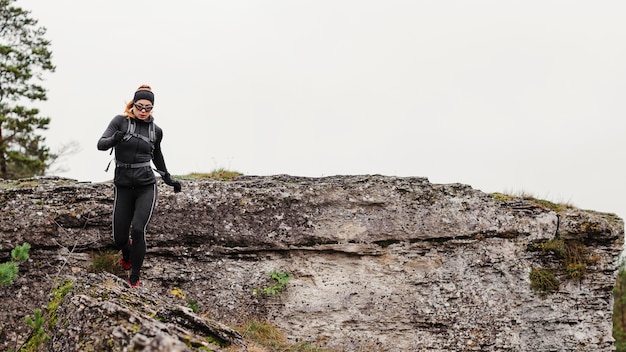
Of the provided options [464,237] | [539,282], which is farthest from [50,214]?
[539,282]

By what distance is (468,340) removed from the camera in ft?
34.0

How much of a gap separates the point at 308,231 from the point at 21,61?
67.6ft

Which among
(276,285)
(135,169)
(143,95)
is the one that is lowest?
(276,285)

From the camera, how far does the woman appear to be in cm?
780

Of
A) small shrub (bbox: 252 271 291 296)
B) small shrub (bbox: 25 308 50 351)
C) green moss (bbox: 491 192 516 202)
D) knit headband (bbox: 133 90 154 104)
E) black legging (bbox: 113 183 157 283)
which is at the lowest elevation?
small shrub (bbox: 25 308 50 351)

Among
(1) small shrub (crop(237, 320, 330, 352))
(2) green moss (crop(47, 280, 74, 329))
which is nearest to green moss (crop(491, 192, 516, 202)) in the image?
(1) small shrub (crop(237, 320, 330, 352))

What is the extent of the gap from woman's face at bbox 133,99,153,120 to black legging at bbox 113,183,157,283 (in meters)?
1.06

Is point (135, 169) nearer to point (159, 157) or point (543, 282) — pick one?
point (159, 157)

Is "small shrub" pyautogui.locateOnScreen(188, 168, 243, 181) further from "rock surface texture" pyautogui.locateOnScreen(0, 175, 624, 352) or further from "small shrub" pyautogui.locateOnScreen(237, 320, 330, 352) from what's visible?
"small shrub" pyautogui.locateOnScreen(237, 320, 330, 352)

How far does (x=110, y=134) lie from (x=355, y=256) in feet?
16.9

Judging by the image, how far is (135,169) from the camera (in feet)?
26.2

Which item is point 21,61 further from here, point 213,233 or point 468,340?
point 468,340

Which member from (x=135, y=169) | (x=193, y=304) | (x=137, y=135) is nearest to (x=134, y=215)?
(x=135, y=169)

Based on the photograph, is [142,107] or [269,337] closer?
[142,107]
